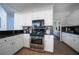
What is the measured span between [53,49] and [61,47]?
0.17 metres

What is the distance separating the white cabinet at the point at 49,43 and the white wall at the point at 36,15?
27 centimetres

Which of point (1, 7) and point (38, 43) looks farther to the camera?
point (38, 43)

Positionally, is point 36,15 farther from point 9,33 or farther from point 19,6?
point 9,33

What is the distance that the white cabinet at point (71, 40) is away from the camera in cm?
161

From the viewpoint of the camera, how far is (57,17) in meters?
1.59

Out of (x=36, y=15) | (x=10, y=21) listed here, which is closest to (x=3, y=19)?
(x=10, y=21)

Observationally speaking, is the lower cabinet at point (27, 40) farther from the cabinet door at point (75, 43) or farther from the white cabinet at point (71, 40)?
the cabinet door at point (75, 43)

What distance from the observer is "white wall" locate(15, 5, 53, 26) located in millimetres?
1604

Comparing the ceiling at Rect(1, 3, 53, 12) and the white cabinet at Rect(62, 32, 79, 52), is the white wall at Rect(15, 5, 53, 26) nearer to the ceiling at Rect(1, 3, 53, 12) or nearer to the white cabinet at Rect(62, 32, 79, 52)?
the ceiling at Rect(1, 3, 53, 12)

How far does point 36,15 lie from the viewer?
1.65m

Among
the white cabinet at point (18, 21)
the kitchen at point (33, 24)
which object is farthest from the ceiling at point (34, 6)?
the white cabinet at point (18, 21)
